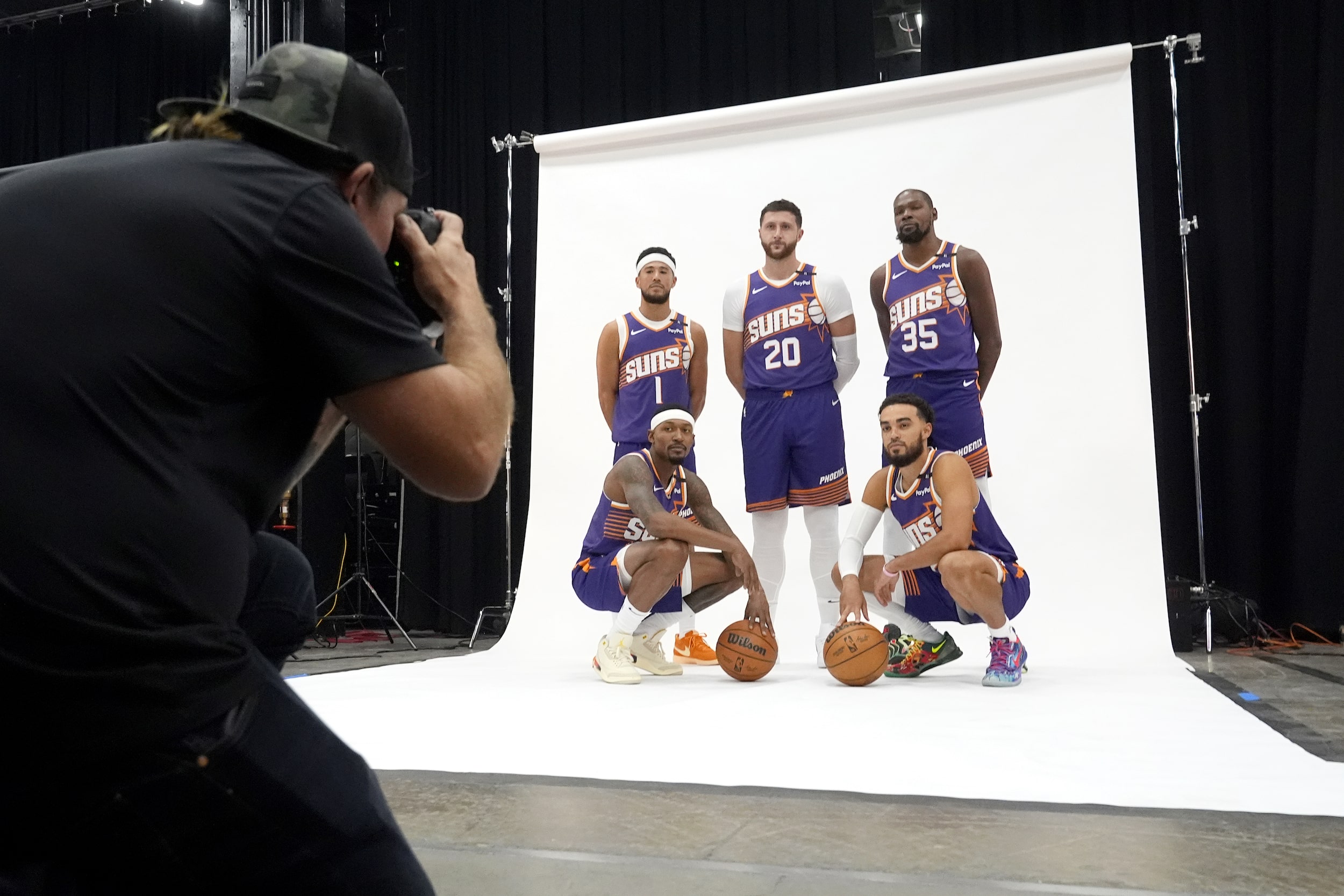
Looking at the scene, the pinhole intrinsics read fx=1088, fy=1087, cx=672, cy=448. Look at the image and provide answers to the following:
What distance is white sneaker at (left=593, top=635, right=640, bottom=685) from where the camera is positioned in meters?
3.85

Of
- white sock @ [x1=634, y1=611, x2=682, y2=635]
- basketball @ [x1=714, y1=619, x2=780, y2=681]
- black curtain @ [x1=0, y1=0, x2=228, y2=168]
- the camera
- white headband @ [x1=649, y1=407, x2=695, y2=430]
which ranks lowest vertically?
basketball @ [x1=714, y1=619, x2=780, y2=681]

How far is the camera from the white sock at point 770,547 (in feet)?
14.9

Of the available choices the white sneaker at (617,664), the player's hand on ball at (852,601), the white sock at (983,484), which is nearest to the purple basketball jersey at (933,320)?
the white sock at (983,484)

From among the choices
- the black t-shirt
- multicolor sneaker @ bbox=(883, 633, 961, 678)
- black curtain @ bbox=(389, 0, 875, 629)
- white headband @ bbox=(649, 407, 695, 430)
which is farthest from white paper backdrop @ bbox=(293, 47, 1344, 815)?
the black t-shirt

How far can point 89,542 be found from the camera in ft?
2.16

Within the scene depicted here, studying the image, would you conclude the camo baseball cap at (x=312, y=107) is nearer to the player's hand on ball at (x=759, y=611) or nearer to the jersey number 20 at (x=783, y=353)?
the player's hand on ball at (x=759, y=611)

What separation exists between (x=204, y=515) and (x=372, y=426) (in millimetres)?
133

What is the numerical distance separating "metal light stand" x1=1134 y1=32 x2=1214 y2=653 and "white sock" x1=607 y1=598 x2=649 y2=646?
7.94 ft

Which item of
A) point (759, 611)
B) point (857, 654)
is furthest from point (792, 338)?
point (857, 654)

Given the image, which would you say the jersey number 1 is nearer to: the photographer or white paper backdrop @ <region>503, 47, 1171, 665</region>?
white paper backdrop @ <region>503, 47, 1171, 665</region>

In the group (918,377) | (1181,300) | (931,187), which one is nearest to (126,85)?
(931,187)

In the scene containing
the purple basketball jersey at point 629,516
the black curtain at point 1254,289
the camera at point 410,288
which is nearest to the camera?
the camera at point 410,288

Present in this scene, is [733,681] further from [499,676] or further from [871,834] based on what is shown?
[871,834]

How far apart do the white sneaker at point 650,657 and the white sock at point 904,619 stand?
778 millimetres
